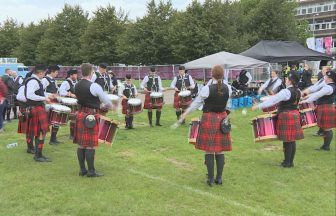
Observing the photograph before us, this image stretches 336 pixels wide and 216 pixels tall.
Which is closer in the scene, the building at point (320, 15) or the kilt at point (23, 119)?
the kilt at point (23, 119)

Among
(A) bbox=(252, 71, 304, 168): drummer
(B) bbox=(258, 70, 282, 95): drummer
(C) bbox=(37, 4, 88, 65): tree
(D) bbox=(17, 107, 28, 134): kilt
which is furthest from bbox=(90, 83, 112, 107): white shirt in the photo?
(C) bbox=(37, 4, 88, 65): tree

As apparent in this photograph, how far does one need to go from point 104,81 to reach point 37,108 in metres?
3.19

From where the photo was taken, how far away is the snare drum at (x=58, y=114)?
730cm

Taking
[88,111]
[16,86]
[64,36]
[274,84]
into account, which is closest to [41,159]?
[88,111]

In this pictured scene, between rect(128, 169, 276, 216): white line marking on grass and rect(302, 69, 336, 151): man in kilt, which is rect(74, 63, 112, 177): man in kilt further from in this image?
rect(302, 69, 336, 151): man in kilt

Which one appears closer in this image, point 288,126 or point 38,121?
point 288,126

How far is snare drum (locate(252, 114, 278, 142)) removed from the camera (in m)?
6.68

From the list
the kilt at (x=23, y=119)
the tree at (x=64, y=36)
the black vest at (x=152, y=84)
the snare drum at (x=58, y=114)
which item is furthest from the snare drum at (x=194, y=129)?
the tree at (x=64, y=36)

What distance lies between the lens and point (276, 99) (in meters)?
6.27

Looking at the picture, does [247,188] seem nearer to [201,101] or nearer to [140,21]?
[201,101]

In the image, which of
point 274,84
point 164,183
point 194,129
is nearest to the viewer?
point 164,183

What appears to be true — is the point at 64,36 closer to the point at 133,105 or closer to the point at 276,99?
the point at 133,105

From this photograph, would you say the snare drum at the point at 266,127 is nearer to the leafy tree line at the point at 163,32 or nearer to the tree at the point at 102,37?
the leafy tree line at the point at 163,32

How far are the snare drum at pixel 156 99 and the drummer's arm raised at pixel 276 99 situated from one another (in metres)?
4.88
